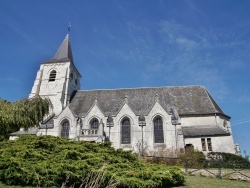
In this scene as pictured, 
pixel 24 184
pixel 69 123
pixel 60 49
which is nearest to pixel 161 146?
pixel 69 123

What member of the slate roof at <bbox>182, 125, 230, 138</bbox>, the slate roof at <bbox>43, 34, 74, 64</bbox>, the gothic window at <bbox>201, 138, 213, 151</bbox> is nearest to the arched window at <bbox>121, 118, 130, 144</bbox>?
the slate roof at <bbox>182, 125, 230, 138</bbox>

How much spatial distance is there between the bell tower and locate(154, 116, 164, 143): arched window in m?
13.7

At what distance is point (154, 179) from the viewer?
8.66m

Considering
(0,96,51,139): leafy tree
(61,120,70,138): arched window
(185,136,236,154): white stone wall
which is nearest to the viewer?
(0,96,51,139): leafy tree

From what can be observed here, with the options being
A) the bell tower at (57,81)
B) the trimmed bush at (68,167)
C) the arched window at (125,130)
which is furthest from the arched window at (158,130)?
the trimmed bush at (68,167)

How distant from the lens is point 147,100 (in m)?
30.4

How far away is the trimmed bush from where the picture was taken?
23.5ft

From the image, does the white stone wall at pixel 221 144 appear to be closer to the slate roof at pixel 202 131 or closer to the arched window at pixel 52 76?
the slate roof at pixel 202 131

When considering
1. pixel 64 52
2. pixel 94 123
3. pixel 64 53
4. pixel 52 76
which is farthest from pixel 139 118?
pixel 64 52

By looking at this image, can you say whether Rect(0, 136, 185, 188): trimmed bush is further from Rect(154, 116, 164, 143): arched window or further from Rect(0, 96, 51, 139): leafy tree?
Rect(154, 116, 164, 143): arched window

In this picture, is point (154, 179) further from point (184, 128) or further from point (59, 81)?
point (59, 81)

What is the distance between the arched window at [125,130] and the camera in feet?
86.0

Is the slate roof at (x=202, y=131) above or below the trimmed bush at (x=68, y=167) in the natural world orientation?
above

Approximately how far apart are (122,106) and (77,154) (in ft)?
61.8
